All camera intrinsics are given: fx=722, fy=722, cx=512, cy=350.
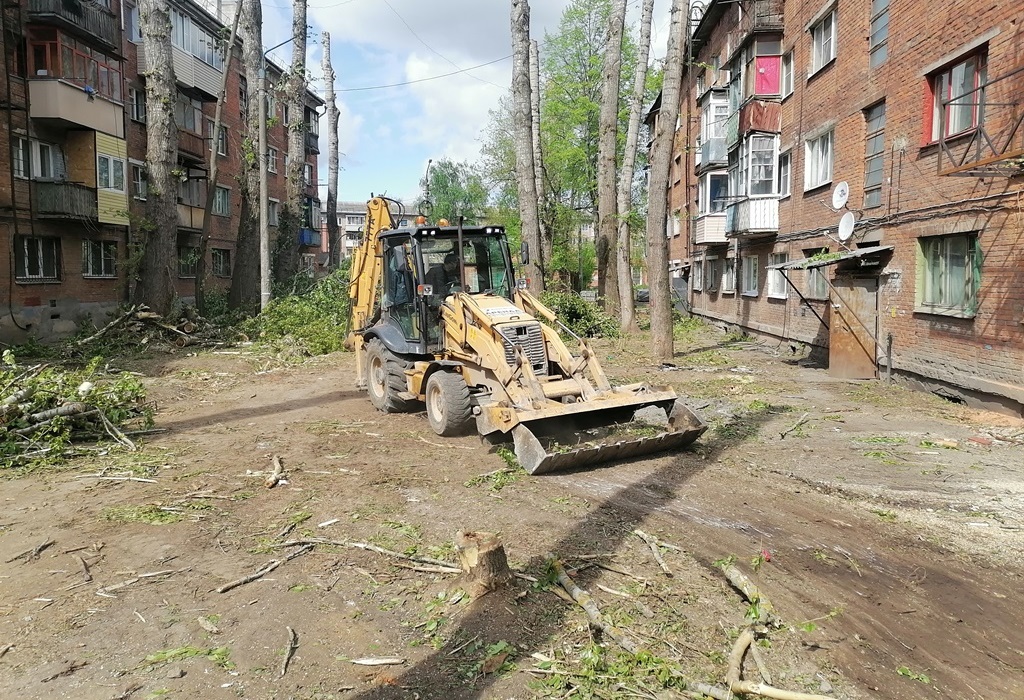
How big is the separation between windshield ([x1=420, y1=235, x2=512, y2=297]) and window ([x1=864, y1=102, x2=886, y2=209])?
829cm

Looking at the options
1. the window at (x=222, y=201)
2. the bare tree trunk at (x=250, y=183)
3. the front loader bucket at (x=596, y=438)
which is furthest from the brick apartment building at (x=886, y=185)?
the window at (x=222, y=201)

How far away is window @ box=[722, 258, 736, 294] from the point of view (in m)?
25.4

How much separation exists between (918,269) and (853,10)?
21.3ft

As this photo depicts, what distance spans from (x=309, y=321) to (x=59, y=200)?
8.85 metres

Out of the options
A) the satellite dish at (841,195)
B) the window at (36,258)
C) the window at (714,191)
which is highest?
the window at (714,191)

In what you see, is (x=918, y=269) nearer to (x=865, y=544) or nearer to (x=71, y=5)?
(x=865, y=544)

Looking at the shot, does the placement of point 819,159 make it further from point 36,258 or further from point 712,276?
point 36,258

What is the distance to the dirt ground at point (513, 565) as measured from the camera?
3.93 meters

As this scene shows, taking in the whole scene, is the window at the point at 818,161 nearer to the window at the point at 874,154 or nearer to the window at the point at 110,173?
the window at the point at 874,154

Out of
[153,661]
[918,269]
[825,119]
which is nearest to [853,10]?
[825,119]

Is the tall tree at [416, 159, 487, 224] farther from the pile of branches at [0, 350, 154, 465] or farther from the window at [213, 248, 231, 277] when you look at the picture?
the pile of branches at [0, 350, 154, 465]

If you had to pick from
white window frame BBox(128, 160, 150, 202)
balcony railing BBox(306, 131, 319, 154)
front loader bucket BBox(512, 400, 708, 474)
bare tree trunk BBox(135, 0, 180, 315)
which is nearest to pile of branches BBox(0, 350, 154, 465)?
front loader bucket BBox(512, 400, 708, 474)

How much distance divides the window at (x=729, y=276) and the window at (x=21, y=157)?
2230 cm

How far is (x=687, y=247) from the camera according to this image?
33.8 metres
